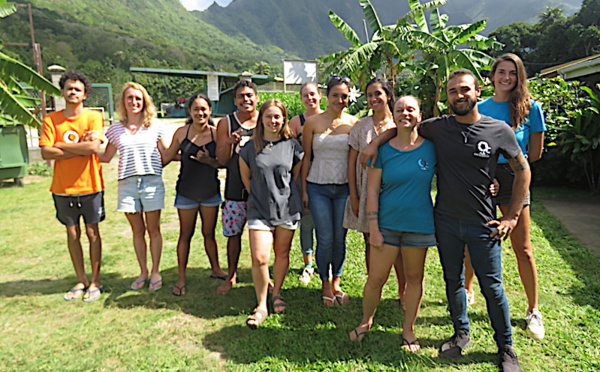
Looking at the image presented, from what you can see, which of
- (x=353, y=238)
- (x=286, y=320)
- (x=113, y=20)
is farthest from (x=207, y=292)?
(x=113, y=20)

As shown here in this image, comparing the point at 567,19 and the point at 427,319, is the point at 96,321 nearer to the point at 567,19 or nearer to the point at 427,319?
the point at 427,319

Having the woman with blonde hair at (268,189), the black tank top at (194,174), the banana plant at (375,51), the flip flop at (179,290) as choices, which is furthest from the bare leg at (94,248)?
the banana plant at (375,51)

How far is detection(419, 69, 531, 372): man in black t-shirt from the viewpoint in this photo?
2.49 meters

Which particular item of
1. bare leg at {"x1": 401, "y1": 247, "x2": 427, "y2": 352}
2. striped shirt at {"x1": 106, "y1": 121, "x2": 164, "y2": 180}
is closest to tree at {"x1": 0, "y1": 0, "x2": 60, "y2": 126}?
striped shirt at {"x1": 106, "y1": 121, "x2": 164, "y2": 180}

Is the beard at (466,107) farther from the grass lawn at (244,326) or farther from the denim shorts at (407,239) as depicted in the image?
the grass lawn at (244,326)

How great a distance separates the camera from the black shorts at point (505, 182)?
9.75 feet

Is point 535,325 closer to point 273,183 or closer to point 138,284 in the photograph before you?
point 273,183

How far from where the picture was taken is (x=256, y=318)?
10.8 feet

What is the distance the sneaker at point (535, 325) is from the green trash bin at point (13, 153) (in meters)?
10.5

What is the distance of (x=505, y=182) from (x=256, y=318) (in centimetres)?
219

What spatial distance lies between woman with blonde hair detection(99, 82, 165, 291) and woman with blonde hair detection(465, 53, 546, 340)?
9.54ft

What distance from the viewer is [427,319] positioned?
3.38 meters

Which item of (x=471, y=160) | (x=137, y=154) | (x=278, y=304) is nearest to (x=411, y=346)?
(x=278, y=304)

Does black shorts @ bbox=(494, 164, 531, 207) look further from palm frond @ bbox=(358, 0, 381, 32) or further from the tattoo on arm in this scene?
palm frond @ bbox=(358, 0, 381, 32)
